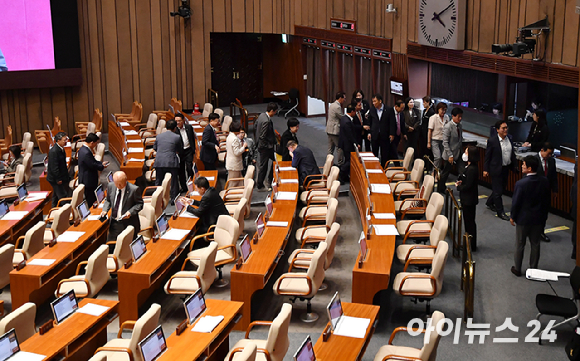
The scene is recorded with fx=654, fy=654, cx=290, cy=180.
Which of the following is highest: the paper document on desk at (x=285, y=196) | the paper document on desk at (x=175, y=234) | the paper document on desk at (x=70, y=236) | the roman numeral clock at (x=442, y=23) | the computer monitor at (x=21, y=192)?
the roman numeral clock at (x=442, y=23)

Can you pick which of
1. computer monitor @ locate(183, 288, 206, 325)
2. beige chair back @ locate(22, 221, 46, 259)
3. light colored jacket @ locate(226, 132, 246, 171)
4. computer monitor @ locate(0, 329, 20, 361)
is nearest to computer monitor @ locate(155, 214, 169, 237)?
beige chair back @ locate(22, 221, 46, 259)

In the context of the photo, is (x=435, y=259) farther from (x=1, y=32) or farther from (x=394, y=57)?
(x=1, y=32)

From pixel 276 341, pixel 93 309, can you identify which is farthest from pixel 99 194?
pixel 276 341

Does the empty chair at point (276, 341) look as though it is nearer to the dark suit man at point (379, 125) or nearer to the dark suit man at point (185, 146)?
the dark suit man at point (185, 146)

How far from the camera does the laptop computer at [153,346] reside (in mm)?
5172

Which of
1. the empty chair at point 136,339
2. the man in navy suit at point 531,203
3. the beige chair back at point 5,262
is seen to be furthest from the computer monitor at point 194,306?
the man in navy suit at point 531,203

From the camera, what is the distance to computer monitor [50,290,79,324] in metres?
6.02

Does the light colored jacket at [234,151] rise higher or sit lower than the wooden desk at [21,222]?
higher

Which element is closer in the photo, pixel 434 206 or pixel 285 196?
pixel 434 206

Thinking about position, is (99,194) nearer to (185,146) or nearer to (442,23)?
(185,146)

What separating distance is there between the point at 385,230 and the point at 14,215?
532 cm

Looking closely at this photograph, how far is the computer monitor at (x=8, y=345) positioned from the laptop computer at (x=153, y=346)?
3.86 feet

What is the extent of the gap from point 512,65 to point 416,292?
509 cm

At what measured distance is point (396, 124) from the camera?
1170 centimetres
